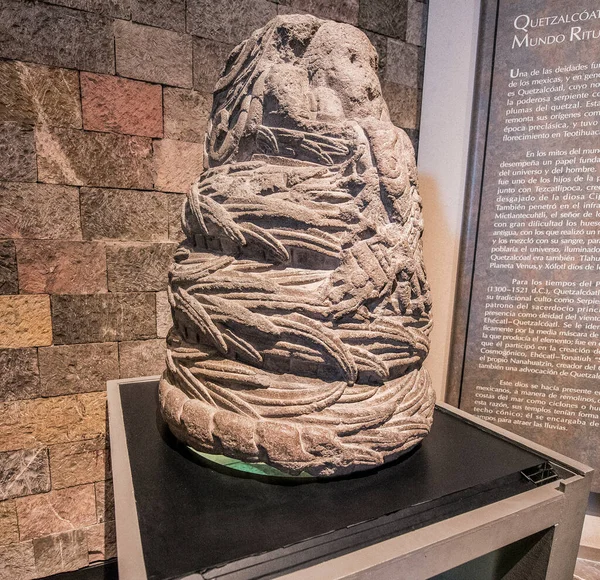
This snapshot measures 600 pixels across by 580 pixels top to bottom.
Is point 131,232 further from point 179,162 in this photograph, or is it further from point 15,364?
point 15,364

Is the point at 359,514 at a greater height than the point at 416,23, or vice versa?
the point at 416,23

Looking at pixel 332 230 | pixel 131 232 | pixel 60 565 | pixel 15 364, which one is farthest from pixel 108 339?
pixel 332 230

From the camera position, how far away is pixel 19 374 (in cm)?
219

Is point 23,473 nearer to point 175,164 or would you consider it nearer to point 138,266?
point 138,266

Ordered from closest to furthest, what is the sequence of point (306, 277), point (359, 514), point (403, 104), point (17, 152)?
point (359, 514) < point (306, 277) < point (17, 152) < point (403, 104)

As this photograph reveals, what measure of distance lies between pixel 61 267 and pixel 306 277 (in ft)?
4.68

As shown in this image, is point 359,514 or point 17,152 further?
point 17,152

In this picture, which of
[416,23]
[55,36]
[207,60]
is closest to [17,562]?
[55,36]

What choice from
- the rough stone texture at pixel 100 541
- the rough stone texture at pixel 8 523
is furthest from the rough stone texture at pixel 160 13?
the rough stone texture at pixel 100 541

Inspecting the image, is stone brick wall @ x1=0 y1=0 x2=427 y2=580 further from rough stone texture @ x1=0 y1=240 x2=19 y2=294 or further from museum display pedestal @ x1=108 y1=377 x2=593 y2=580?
museum display pedestal @ x1=108 y1=377 x2=593 y2=580

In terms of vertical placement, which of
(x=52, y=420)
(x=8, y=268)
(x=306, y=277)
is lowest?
(x=52, y=420)

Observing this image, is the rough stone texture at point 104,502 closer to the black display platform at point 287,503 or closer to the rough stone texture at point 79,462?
the rough stone texture at point 79,462

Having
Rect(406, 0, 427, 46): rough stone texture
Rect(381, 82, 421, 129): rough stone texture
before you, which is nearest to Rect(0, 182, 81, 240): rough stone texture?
Rect(381, 82, 421, 129): rough stone texture

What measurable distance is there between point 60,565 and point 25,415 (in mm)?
839
